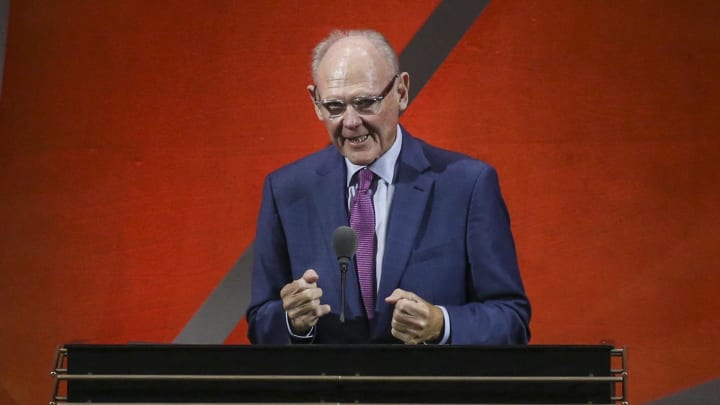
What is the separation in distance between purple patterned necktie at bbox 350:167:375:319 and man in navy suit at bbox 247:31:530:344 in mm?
12

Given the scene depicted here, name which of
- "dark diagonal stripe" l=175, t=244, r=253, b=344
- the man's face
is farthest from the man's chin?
"dark diagonal stripe" l=175, t=244, r=253, b=344

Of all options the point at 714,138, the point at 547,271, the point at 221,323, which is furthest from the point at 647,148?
the point at 221,323

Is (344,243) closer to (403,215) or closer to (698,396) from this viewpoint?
(403,215)

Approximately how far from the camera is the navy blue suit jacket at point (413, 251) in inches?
107

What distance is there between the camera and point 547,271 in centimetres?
358

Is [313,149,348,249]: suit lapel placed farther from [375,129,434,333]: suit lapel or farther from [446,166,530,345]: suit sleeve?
[446,166,530,345]: suit sleeve

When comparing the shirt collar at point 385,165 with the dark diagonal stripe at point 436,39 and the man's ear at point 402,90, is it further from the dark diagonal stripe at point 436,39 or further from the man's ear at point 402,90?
the dark diagonal stripe at point 436,39

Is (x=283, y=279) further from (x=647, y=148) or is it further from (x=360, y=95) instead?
(x=647, y=148)

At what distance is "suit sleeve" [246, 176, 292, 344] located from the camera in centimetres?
273

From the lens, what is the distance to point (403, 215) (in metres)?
2.78

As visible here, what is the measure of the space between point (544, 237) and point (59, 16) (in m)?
1.76

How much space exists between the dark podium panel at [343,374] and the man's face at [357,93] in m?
0.79

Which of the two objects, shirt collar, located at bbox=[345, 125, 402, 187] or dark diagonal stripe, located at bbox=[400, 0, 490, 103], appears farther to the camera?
dark diagonal stripe, located at bbox=[400, 0, 490, 103]

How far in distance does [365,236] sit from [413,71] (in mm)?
1043
